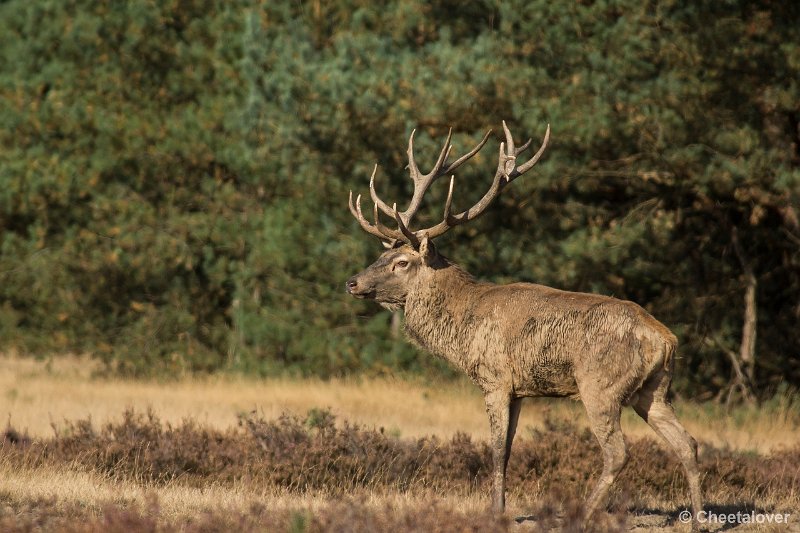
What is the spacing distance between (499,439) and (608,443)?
2.86 ft

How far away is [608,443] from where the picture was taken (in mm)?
8305

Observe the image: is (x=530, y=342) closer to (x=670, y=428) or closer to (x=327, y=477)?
(x=670, y=428)

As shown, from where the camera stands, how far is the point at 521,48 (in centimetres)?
1616

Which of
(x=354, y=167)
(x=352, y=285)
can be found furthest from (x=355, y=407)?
(x=352, y=285)

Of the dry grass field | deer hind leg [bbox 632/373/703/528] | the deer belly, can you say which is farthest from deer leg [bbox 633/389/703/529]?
the deer belly

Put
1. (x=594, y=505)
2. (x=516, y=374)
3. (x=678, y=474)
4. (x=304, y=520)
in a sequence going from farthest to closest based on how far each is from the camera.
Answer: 1. (x=678, y=474)
2. (x=516, y=374)
3. (x=594, y=505)
4. (x=304, y=520)

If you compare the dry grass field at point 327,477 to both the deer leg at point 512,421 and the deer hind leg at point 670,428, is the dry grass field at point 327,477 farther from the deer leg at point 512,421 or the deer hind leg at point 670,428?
the deer leg at point 512,421

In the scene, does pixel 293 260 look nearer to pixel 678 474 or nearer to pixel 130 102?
pixel 130 102

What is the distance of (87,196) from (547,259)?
8.83 meters

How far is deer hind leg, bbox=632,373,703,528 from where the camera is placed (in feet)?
27.5

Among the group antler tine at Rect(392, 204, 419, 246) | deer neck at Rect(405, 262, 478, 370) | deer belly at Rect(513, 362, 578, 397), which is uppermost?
antler tine at Rect(392, 204, 419, 246)

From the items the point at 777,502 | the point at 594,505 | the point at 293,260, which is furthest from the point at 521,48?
the point at 594,505

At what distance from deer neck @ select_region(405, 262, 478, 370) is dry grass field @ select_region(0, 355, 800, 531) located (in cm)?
114

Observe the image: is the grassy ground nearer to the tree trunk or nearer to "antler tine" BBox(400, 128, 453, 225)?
the tree trunk
